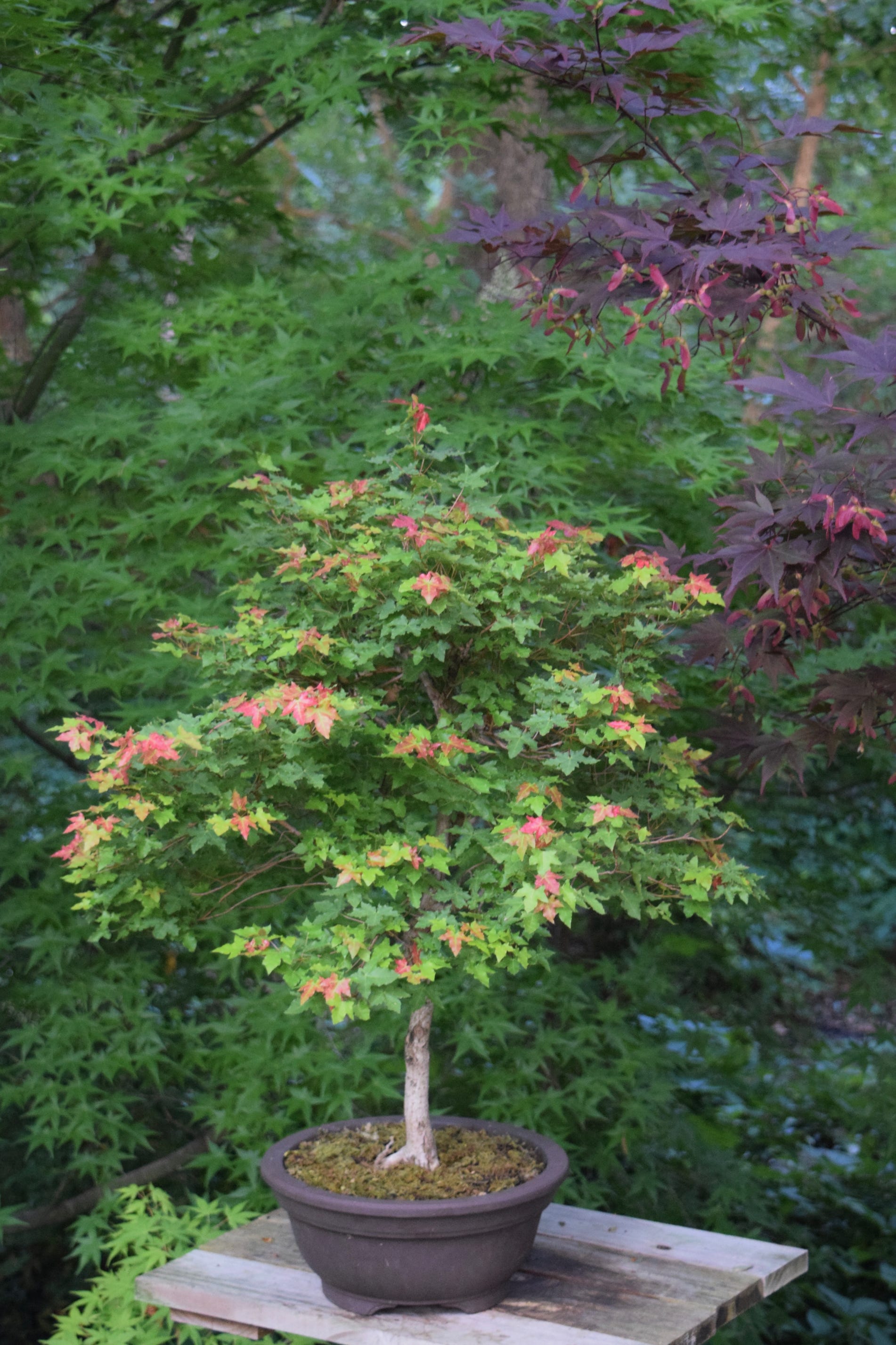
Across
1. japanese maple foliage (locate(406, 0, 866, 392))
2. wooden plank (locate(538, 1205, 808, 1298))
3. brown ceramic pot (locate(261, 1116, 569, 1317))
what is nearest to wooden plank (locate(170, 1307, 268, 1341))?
brown ceramic pot (locate(261, 1116, 569, 1317))

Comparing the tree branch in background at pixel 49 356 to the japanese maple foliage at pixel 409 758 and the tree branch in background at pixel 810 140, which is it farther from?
the tree branch in background at pixel 810 140

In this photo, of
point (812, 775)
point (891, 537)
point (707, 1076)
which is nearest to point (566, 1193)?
point (707, 1076)

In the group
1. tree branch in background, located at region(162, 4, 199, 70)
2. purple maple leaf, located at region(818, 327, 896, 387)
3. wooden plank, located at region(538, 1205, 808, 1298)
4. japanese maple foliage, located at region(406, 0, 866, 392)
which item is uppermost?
tree branch in background, located at region(162, 4, 199, 70)

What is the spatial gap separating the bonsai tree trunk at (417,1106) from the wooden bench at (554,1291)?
188mm

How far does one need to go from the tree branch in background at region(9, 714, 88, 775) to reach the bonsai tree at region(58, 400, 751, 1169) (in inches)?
46.4

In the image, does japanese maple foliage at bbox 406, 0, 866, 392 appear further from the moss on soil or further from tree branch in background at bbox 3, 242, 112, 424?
tree branch in background at bbox 3, 242, 112, 424

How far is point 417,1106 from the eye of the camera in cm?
179

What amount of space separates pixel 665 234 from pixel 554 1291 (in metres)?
1.43

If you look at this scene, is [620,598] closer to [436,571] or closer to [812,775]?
[436,571]

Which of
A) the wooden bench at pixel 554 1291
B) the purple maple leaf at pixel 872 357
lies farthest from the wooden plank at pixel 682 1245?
the purple maple leaf at pixel 872 357

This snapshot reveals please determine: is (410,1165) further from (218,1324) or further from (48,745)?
(48,745)

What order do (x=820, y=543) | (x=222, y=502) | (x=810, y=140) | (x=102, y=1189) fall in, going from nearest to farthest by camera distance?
(x=820, y=543) < (x=222, y=502) < (x=102, y=1189) < (x=810, y=140)

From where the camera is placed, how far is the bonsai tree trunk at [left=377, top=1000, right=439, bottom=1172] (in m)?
1.77

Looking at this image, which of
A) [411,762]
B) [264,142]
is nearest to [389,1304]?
[411,762]
